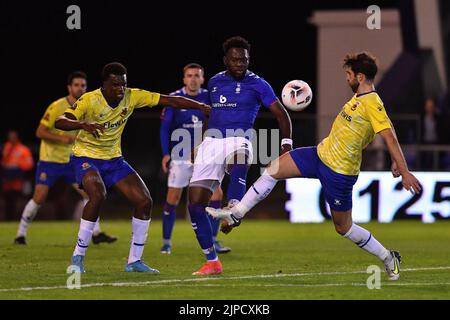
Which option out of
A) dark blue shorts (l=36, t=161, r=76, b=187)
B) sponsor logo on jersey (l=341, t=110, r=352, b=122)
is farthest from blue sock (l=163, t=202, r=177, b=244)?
sponsor logo on jersey (l=341, t=110, r=352, b=122)

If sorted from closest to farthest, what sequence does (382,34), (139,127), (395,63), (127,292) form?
(127,292) → (139,127) → (395,63) → (382,34)

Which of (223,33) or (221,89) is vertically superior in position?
(223,33)

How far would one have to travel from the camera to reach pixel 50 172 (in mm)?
15828

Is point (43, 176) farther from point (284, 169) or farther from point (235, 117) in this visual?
point (284, 169)

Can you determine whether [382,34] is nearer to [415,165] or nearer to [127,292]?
[415,165]

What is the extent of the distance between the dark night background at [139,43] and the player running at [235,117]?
24385 mm

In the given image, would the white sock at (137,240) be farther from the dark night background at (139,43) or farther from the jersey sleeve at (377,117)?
the dark night background at (139,43)

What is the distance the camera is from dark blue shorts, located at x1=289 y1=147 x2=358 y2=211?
1065cm

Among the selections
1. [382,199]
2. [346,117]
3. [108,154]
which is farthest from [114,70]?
[382,199]

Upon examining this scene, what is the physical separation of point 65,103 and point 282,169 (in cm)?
566

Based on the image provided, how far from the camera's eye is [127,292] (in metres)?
9.59

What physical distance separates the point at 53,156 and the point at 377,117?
683 cm

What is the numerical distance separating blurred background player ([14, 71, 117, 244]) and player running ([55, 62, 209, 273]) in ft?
13.3
